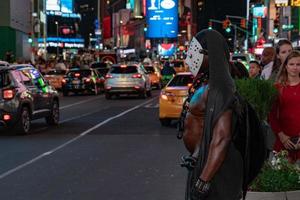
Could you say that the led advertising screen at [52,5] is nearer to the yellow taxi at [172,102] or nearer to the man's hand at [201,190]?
the yellow taxi at [172,102]

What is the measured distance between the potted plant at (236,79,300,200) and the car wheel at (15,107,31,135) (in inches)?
370

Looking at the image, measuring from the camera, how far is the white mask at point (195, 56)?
3.84 meters

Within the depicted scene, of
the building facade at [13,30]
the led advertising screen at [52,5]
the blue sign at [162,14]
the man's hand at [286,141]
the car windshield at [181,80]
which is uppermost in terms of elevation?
the led advertising screen at [52,5]

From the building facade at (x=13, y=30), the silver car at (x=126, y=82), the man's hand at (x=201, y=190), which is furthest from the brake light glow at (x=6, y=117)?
the building facade at (x=13, y=30)

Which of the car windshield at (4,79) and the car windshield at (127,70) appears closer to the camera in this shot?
the car windshield at (4,79)

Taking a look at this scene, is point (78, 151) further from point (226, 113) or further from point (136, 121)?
point (226, 113)

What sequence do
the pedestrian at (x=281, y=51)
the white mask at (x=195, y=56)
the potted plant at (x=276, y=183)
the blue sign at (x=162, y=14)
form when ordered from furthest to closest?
1. the blue sign at (x=162, y=14)
2. the pedestrian at (x=281, y=51)
3. the potted plant at (x=276, y=183)
4. the white mask at (x=195, y=56)

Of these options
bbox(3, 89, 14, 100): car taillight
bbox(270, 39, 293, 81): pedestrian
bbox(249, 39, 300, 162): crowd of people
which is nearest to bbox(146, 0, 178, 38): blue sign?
bbox(3, 89, 14, 100): car taillight

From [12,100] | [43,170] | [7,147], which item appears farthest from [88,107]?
[43,170]

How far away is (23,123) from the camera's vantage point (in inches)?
620

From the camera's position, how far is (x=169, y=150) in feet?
42.0

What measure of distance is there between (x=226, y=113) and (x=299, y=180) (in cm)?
368

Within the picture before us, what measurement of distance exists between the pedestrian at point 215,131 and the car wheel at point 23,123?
12225 millimetres

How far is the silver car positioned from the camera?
3158 centimetres
